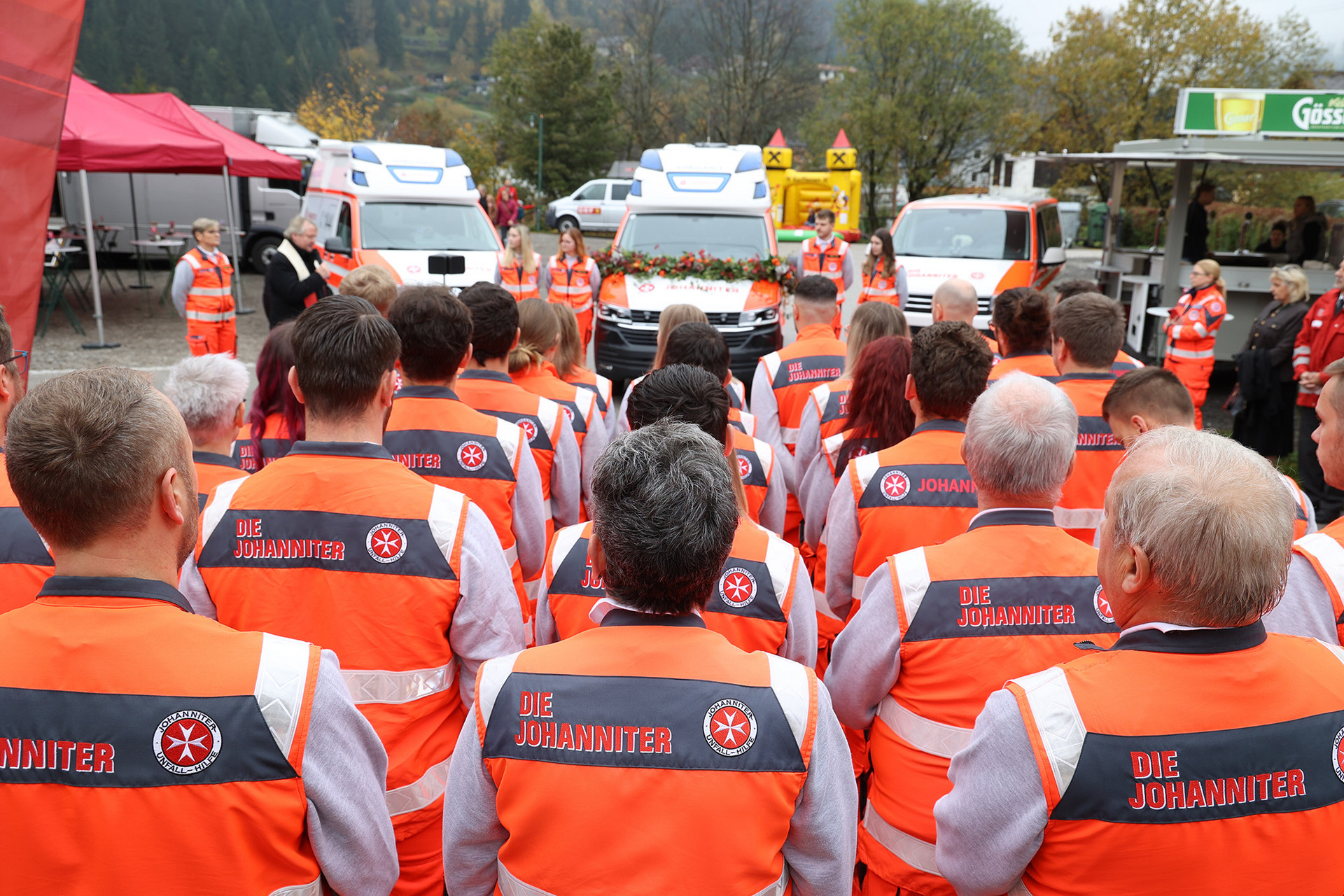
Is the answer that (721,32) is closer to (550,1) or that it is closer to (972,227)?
(972,227)

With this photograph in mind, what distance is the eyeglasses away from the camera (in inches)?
110

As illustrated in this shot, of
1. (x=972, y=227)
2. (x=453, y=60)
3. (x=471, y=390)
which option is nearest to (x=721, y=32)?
(x=972, y=227)

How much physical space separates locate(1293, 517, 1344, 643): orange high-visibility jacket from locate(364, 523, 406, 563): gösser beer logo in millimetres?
2170

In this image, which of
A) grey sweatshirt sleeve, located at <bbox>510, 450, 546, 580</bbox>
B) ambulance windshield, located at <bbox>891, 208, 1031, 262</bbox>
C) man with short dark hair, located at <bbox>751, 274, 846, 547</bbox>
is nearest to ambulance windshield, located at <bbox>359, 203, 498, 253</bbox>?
ambulance windshield, located at <bbox>891, 208, 1031, 262</bbox>

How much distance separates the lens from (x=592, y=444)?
4352 mm

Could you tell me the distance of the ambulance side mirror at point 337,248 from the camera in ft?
39.4

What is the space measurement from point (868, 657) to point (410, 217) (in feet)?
37.6

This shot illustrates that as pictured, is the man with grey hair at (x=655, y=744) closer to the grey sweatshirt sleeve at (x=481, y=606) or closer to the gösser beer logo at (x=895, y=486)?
the grey sweatshirt sleeve at (x=481, y=606)

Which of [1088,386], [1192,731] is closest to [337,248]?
[1088,386]

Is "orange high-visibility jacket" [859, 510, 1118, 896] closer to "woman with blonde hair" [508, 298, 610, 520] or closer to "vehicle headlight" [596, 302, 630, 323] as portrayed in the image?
"woman with blonde hair" [508, 298, 610, 520]

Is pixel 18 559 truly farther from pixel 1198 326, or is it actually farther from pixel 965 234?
pixel 965 234

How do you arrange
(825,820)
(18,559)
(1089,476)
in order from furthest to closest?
1. (1089,476)
2. (18,559)
3. (825,820)

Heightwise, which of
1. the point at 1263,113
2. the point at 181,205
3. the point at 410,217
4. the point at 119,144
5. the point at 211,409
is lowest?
the point at 211,409

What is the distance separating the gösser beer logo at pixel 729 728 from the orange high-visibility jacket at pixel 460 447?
1850 mm
